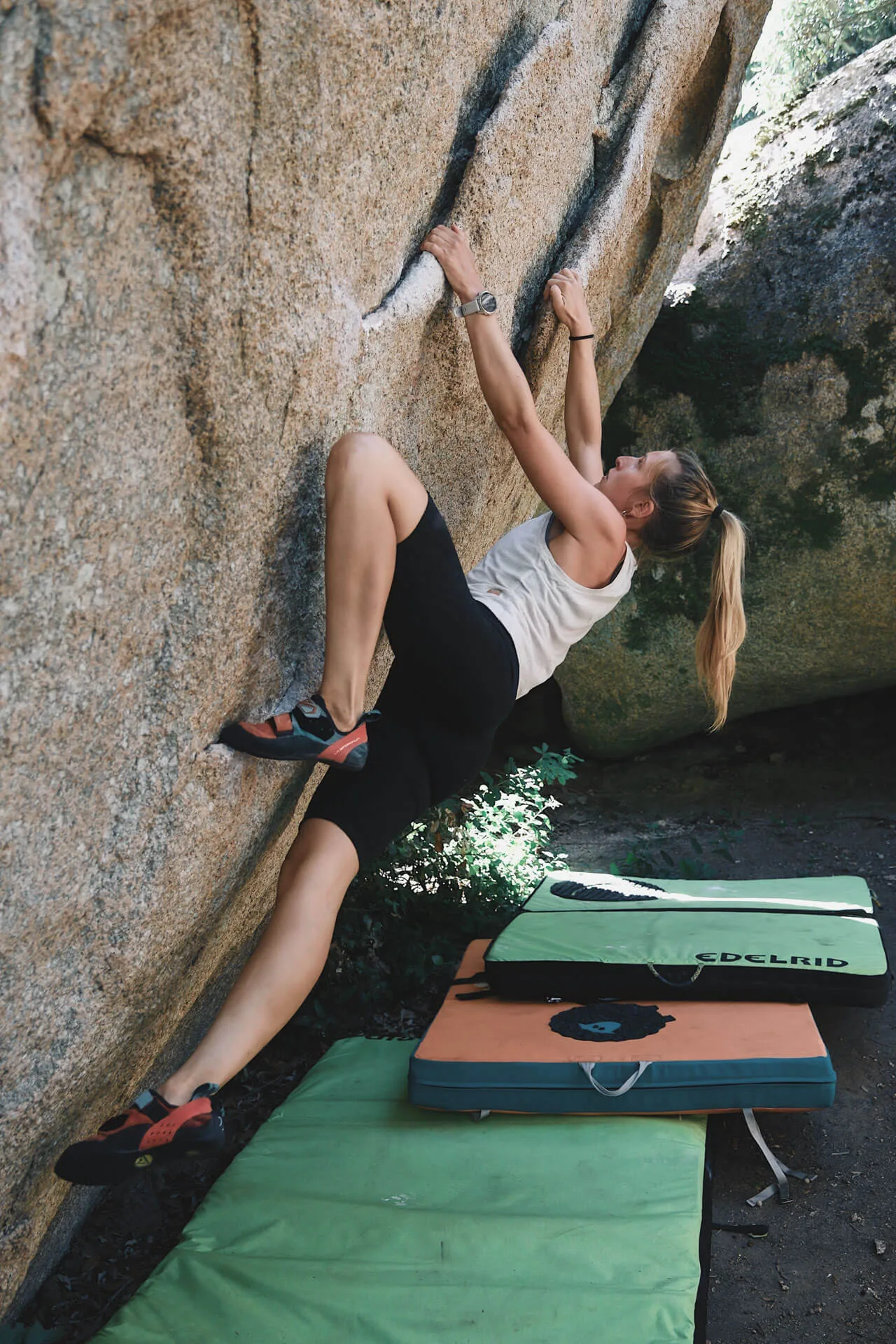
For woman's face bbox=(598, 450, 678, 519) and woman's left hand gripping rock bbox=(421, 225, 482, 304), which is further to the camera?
woman's face bbox=(598, 450, 678, 519)

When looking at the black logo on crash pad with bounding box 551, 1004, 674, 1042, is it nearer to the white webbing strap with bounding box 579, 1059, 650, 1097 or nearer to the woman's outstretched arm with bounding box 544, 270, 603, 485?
the white webbing strap with bounding box 579, 1059, 650, 1097

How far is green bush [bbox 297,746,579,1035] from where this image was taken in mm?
4340

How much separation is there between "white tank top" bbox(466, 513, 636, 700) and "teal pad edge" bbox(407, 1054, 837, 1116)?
3.88 feet

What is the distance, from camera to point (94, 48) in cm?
A: 172

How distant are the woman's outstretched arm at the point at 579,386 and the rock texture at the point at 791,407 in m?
2.84

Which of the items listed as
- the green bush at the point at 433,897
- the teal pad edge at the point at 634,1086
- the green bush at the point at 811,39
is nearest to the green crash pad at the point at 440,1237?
the teal pad edge at the point at 634,1086

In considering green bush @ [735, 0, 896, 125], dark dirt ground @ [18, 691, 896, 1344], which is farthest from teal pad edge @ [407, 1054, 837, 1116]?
green bush @ [735, 0, 896, 125]

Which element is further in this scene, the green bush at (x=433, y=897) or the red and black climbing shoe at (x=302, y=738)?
the green bush at (x=433, y=897)

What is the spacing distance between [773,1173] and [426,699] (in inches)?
73.6

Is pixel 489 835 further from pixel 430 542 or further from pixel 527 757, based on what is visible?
pixel 430 542

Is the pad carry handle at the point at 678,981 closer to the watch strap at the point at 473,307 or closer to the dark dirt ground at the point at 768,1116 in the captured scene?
the dark dirt ground at the point at 768,1116

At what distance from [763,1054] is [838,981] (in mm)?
536

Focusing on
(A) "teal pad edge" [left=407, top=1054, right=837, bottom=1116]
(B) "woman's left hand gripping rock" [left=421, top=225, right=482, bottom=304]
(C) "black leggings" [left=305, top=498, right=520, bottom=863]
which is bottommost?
(A) "teal pad edge" [left=407, top=1054, right=837, bottom=1116]

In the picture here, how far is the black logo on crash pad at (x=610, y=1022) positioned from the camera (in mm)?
3490
